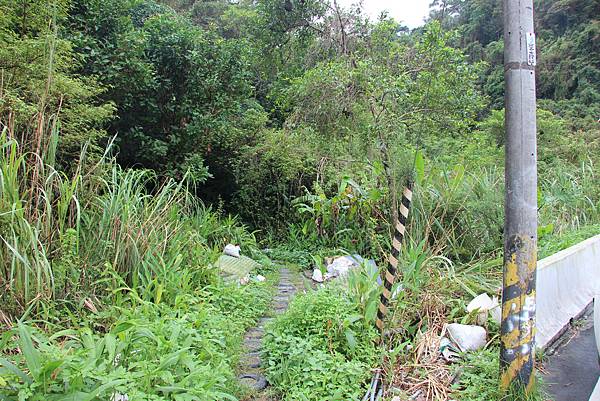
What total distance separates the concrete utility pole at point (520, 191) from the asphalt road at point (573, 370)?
0.61 m

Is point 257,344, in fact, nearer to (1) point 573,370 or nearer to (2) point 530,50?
(1) point 573,370

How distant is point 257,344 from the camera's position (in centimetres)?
395

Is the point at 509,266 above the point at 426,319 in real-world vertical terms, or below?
above

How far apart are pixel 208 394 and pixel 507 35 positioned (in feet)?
8.63

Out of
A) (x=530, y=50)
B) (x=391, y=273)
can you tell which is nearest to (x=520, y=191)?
(x=530, y=50)

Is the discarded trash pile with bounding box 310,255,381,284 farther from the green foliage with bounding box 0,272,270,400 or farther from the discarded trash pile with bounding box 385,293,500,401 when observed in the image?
the green foliage with bounding box 0,272,270,400

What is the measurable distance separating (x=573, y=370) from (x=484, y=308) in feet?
2.48

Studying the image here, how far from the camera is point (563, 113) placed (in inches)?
866

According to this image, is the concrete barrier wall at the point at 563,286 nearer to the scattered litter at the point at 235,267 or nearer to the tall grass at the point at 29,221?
the scattered litter at the point at 235,267

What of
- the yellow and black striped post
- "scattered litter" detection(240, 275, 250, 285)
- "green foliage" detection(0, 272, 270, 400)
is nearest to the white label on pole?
the yellow and black striped post

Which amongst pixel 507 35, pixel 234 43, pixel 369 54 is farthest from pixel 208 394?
pixel 234 43

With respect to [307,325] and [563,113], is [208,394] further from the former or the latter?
[563,113]

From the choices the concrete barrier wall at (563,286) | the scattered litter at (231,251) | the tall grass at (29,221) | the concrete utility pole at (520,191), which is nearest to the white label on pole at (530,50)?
the concrete utility pole at (520,191)

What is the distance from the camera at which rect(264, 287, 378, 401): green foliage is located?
117 inches
